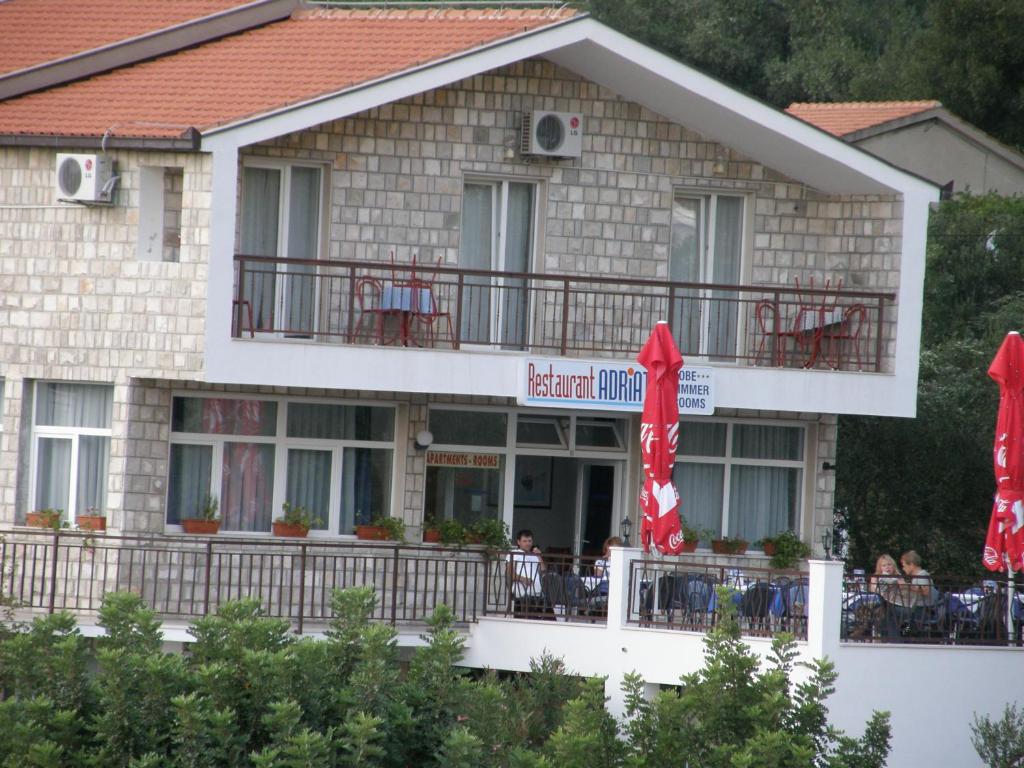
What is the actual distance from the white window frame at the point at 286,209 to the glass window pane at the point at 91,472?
2.29 m

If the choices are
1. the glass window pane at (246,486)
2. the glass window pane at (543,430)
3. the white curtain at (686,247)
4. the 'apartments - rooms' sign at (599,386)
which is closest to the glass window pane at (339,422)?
the glass window pane at (246,486)

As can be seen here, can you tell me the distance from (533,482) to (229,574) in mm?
5776

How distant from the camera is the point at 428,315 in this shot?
70.8 feet

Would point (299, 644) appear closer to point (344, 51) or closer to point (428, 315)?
point (428, 315)

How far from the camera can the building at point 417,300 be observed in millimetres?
20562

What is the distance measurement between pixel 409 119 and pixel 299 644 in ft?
27.7

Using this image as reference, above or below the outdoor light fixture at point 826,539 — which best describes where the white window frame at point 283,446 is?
above

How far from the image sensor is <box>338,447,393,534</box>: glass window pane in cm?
2208

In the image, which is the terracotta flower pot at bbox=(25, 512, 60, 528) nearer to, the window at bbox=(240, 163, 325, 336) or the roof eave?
the window at bbox=(240, 163, 325, 336)

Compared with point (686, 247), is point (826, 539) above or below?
below

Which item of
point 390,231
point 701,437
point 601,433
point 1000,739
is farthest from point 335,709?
point 701,437

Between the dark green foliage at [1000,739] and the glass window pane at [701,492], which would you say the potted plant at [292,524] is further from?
the dark green foliage at [1000,739]

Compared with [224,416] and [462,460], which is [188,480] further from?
[462,460]

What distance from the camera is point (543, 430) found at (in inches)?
909
